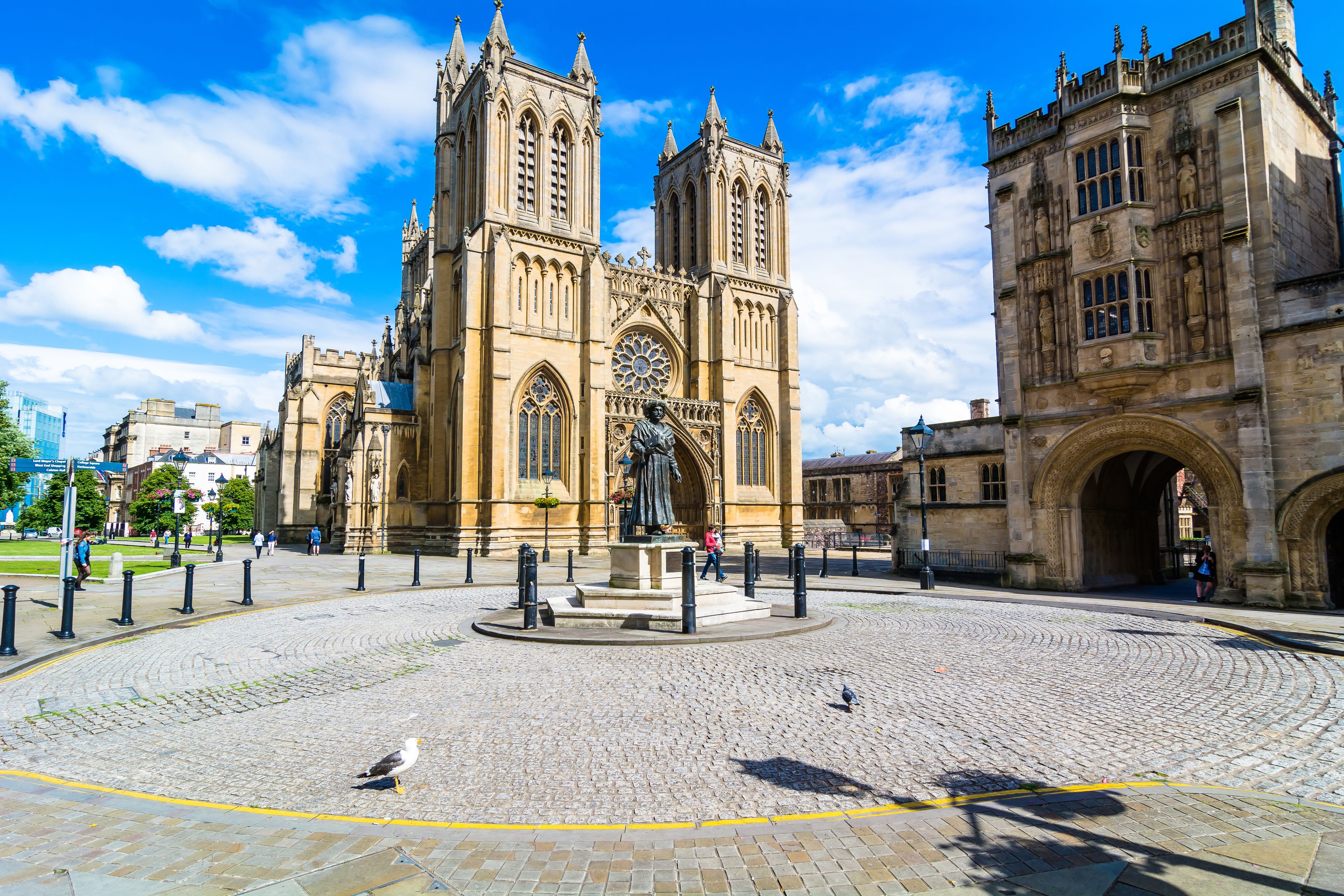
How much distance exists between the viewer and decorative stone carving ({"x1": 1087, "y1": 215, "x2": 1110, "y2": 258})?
18.1 m

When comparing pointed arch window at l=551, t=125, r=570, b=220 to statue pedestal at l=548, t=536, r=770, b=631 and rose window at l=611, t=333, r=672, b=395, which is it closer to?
rose window at l=611, t=333, r=672, b=395

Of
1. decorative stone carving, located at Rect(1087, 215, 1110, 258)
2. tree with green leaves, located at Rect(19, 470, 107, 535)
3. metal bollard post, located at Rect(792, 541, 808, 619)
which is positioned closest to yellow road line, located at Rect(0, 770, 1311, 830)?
metal bollard post, located at Rect(792, 541, 808, 619)

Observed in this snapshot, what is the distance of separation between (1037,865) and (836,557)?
3255 cm

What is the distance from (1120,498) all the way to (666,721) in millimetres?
19893

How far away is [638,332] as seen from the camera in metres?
41.2

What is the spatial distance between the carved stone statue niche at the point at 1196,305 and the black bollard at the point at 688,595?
544 inches

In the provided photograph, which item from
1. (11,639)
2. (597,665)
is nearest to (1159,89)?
(597,665)

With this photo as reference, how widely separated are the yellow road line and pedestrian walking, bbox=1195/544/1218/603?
14220 mm

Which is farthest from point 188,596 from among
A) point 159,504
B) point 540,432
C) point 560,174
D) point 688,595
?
point 159,504

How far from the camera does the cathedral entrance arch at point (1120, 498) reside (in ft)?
53.9

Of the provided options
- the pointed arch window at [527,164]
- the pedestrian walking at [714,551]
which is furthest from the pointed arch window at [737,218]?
the pedestrian walking at [714,551]

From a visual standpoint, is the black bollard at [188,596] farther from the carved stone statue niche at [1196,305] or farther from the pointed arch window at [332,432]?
the pointed arch window at [332,432]

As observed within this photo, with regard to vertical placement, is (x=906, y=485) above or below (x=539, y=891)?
above

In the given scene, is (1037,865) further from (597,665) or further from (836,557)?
(836,557)
